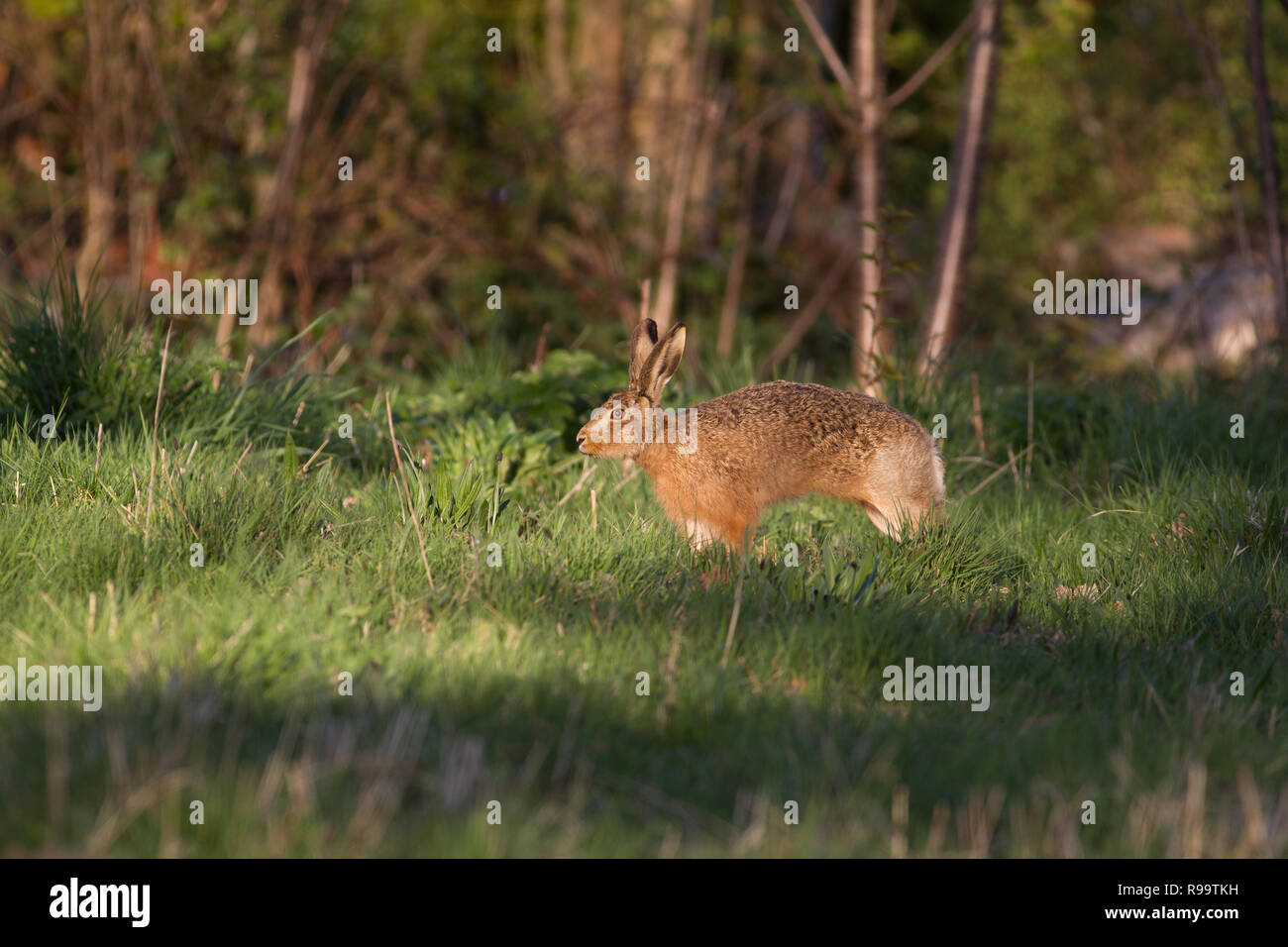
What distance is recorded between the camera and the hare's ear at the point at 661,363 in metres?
6.24

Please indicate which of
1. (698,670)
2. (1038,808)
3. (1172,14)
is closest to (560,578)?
(698,670)

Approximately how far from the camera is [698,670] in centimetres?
452

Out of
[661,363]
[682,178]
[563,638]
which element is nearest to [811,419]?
[661,363]

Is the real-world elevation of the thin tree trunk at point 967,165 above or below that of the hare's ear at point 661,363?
above

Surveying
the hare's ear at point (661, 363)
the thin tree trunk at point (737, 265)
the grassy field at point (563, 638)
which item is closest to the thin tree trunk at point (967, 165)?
the grassy field at point (563, 638)

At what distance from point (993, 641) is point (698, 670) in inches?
53.4

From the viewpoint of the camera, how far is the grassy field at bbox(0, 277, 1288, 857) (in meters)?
3.55

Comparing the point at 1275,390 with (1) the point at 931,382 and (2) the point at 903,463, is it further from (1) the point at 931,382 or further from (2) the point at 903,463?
(2) the point at 903,463

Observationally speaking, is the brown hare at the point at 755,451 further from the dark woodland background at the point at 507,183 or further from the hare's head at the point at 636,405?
the dark woodland background at the point at 507,183

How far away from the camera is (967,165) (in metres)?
9.17

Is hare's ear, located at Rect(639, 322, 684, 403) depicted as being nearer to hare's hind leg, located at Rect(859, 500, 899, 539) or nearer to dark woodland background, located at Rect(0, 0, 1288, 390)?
hare's hind leg, located at Rect(859, 500, 899, 539)

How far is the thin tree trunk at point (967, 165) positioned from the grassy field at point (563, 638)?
1668 millimetres

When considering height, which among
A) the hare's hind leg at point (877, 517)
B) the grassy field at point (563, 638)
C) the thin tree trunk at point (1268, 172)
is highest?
the thin tree trunk at point (1268, 172)

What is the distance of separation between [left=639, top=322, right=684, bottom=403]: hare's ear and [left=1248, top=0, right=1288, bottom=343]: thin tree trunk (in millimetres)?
4909
